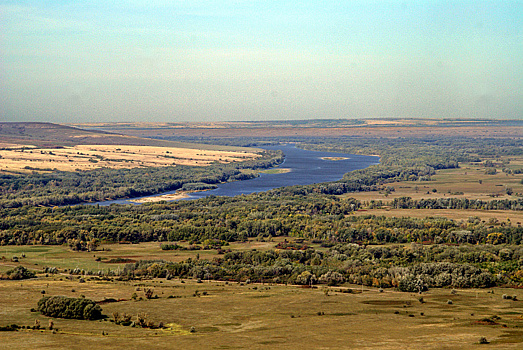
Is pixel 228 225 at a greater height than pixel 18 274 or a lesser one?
lesser

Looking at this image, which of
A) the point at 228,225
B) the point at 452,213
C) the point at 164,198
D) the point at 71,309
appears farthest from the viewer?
the point at 164,198

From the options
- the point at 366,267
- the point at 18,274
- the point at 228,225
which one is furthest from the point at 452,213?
the point at 18,274

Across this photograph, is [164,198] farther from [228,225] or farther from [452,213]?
[452,213]

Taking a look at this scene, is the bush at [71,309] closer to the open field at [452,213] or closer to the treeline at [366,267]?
the treeline at [366,267]

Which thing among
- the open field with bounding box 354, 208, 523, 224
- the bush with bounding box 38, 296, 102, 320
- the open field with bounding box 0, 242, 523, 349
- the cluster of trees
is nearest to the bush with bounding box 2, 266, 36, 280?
the cluster of trees

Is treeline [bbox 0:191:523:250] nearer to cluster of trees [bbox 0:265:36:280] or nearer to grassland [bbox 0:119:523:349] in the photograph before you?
grassland [bbox 0:119:523:349]

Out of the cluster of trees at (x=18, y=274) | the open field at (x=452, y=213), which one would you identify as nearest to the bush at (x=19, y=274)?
the cluster of trees at (x=18, y=274)
